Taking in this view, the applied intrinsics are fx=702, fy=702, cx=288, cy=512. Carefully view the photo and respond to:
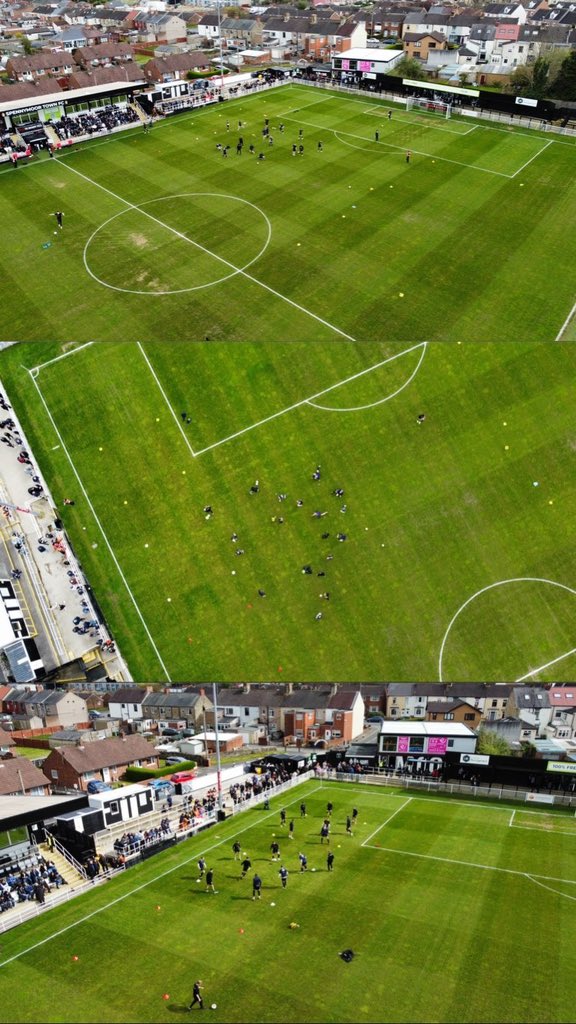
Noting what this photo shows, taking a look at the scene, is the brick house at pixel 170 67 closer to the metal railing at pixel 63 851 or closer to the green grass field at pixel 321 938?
the metal railing at pixel 63 851

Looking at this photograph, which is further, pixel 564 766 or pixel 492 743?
pixel 492 743

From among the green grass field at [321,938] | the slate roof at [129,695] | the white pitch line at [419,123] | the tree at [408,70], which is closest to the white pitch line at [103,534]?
the green grass field at [321,938]

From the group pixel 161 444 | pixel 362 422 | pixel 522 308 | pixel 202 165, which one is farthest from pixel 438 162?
pixel 161 444

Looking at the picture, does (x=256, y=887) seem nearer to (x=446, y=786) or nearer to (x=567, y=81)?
(x=446, y=786)

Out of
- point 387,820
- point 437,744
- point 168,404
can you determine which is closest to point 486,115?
point 168,404

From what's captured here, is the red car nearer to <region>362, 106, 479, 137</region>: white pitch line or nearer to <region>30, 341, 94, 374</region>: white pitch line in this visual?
<region>30, 341, 94, 374</region>: white pitch line

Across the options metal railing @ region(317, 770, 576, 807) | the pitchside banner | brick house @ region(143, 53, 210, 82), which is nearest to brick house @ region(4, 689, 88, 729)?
metal railing @ region(317, 770, 576, 807)

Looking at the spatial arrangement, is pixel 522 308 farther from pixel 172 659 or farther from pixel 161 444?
pixel 172 659
